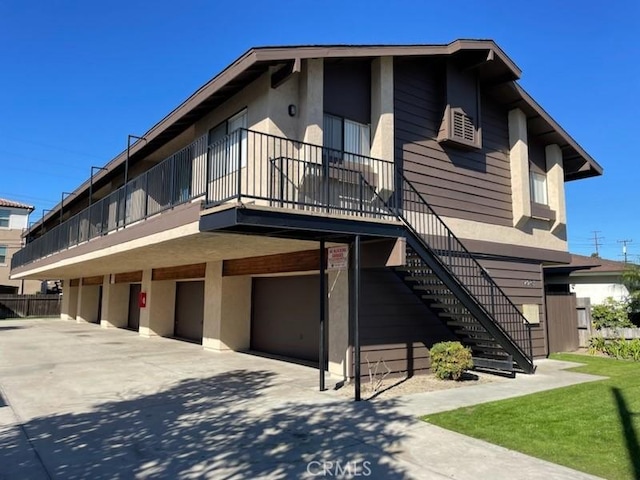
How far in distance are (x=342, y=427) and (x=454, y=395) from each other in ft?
9.35

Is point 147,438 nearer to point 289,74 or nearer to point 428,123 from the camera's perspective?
point 289,74

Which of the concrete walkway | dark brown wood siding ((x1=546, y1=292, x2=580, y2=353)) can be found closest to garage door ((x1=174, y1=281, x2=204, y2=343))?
the concrete walkway

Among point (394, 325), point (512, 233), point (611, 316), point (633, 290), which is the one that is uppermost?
point (512, 233)

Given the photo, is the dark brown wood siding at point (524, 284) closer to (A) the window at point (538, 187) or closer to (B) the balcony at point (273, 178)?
(A) the window at point (538, 187)

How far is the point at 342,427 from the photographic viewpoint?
6.36 meters

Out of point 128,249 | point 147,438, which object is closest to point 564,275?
point 128,249

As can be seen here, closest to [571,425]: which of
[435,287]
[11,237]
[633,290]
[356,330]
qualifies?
[356,330]

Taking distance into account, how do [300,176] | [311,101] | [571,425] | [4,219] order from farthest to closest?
[4,219] → [311,101] → [300,176] → [571,425]

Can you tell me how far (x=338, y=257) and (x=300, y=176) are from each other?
168 centimetres

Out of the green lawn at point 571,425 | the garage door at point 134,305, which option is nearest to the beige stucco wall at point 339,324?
the green lawn at point 571,425

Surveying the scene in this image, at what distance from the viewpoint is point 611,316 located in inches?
577

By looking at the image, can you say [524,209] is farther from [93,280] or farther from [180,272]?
[93,280]

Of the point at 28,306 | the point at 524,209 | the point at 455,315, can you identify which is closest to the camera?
the point at 455,315

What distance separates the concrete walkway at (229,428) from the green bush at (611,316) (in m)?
4.79
